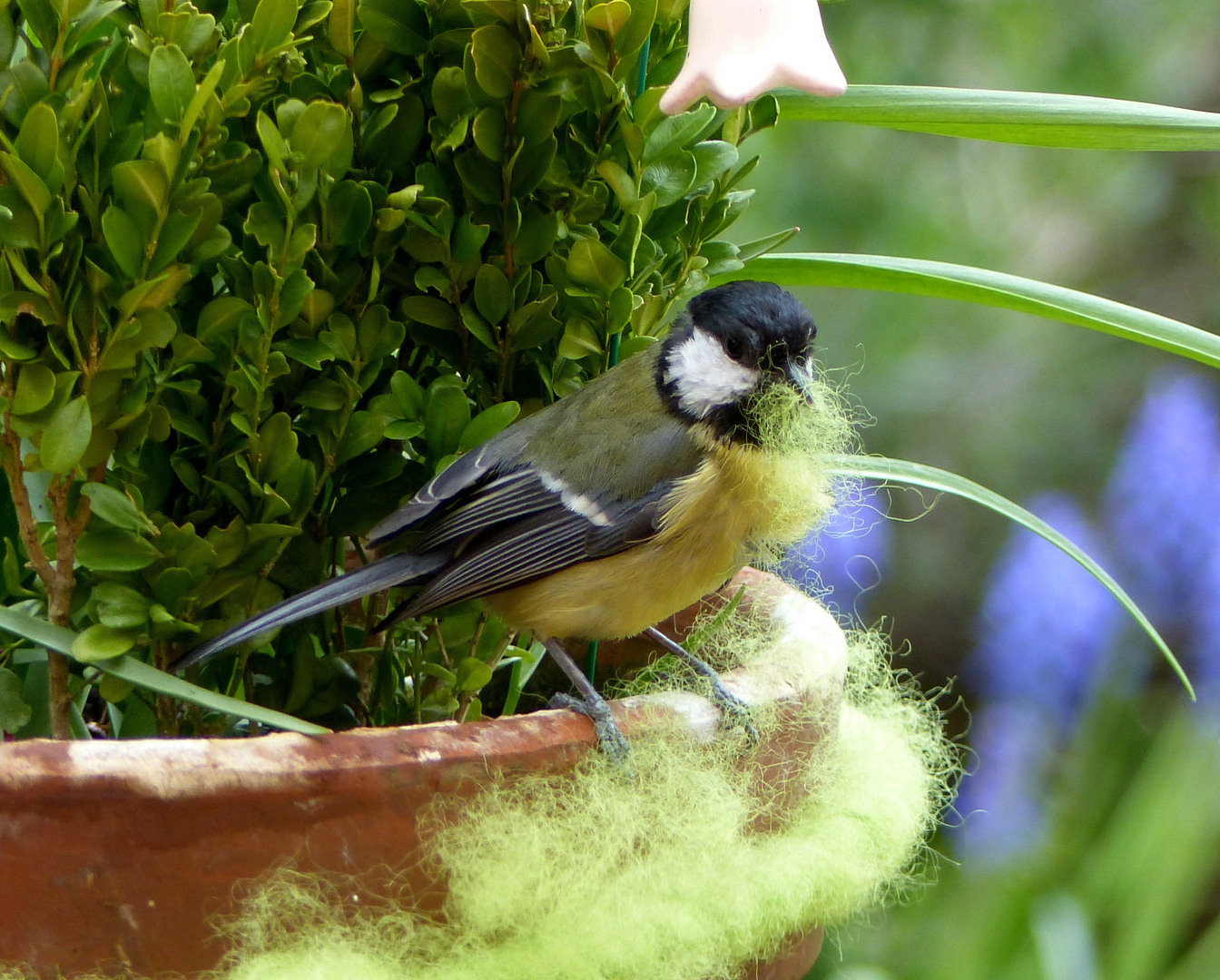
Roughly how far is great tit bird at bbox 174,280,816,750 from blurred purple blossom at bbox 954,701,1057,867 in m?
0.88

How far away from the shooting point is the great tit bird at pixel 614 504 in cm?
88

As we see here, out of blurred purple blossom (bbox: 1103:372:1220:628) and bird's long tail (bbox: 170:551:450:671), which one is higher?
bird's long tail (bbox: 170:551:450:671)

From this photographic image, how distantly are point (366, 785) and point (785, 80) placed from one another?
0.41 meters

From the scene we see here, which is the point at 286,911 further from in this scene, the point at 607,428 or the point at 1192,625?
the point at 1192,625

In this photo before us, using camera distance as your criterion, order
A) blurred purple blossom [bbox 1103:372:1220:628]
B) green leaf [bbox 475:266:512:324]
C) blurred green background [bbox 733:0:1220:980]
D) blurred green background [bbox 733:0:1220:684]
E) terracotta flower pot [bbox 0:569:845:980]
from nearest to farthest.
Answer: terracotta flower pot [bbox 0:569:845:980]
green leaf [bbox 475:266:512:324]
blurred green background [bbox 733:0:1220:980]
blurred purple blossom [bbox 1103:372:1220:628]
blurred green background [bbox 733:0:1220:684]

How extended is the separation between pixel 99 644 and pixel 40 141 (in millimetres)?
278

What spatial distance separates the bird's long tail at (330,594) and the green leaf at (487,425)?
11 cm

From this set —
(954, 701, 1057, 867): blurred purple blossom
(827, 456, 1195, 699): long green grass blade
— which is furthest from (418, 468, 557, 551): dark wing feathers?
(954, 701, 1057, 867): blurred purple blossom

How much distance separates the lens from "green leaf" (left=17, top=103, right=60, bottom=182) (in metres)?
0.63

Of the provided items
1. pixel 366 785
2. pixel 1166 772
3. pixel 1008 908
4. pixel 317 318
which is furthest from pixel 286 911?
pixel 1166 772

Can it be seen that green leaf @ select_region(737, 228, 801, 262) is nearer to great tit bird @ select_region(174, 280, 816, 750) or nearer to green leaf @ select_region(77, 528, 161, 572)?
→ great tit bird @ select_region(174, 280, 816, 750)

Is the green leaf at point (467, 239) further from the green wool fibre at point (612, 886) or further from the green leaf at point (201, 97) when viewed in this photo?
the green wool fibre at point (612, 886)

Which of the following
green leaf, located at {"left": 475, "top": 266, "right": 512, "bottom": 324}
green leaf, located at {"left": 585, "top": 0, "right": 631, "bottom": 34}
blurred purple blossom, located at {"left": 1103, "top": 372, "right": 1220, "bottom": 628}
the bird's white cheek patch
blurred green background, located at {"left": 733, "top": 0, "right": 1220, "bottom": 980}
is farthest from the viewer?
blurred purple blossom, located at {"left": 1103, "top": 372, "right": 1220, "bottom": 628}

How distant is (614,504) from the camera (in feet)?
3.02
